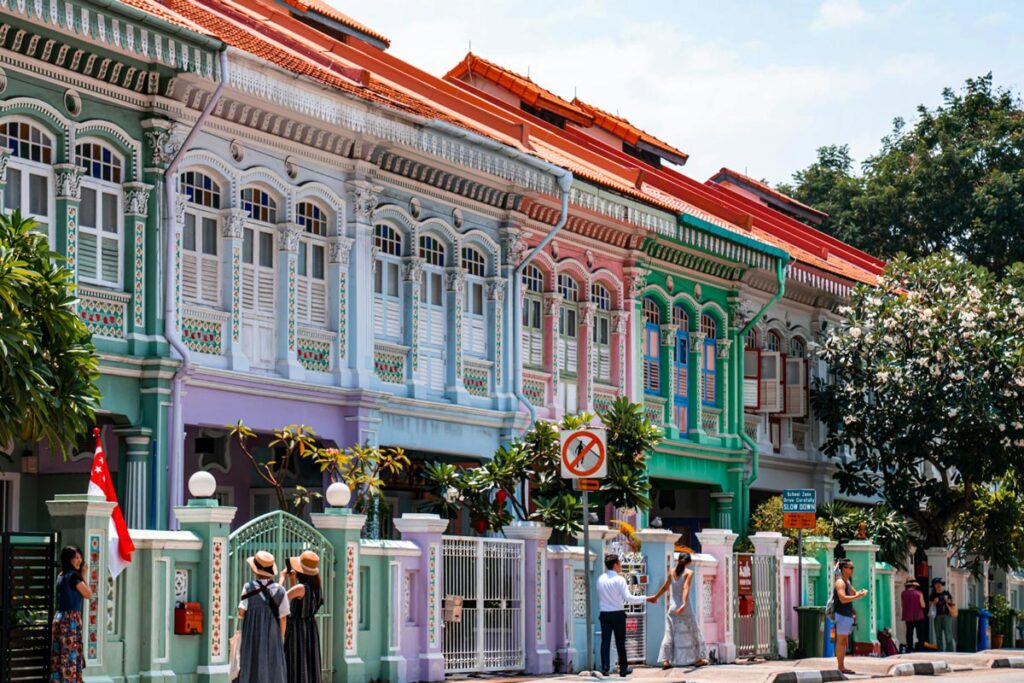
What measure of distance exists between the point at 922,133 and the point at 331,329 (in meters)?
25.7

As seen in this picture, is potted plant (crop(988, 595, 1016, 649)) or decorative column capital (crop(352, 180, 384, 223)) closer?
decorative column capital (crop(352, 180, 384, 223))

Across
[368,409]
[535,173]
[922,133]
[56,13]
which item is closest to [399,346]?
[368,409]

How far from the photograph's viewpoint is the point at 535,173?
83.6ft

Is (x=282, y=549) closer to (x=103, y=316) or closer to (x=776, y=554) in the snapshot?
(x=103, y=316)

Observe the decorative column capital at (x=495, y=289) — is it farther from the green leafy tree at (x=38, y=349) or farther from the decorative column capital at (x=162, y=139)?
the green leafy tree at (x=38, y=349)

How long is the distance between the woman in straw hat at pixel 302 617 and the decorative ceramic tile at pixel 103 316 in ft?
15.9

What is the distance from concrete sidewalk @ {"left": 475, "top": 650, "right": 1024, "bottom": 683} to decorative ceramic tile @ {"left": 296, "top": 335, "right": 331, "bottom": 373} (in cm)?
466

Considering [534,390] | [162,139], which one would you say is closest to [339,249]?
[162,139]

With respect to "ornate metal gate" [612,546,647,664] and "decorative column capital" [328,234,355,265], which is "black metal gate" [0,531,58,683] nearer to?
"decorative column capital" [328,234,355,265]

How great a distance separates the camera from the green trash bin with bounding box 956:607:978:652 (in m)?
33.6

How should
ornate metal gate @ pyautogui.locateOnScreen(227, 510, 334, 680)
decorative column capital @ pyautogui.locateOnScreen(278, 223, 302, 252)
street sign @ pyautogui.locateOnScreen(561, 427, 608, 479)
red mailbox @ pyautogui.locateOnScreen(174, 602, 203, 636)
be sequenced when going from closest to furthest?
red mailbox @ pyautogui.locateOnScreen(174, 602, 203, 636) → ornate metal gate @ pyautogui.locateOnScreen(227, 510, 334, 680) → street sign @ pyautogui.locateOnScreen(561, 427, 608, 479) → decorative column capital @ pyautogui.locateOnScreen(278, 223, 302, 252)

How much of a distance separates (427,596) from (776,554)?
26.9 ft

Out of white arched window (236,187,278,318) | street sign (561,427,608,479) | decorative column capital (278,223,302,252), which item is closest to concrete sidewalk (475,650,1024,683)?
street sign (561,427,608,479)

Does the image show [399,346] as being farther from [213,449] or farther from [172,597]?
[172,597]
